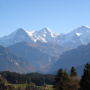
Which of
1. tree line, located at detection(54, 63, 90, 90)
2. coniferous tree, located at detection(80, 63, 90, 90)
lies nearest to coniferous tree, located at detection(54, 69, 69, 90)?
tree line, located at detection(54, 63, 90, 90)

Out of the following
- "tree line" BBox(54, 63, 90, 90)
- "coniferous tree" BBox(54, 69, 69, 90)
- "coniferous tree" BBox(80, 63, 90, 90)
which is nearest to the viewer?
"coniferous tree" BBox(80, 63, 90, 90)

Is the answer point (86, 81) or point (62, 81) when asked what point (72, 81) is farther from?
point (86, 81)

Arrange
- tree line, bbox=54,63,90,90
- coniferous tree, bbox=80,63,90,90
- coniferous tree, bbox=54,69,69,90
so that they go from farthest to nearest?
coniferous tree, bbox=54,69,69,90, tree line, bbox=54,63,90,90, coniferous tree, bbox=80,63,90,90

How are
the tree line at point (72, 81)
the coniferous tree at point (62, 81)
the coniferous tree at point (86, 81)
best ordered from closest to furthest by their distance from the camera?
the coniferous tree at point (86, 81), the tree line at point (72, 81), the coniferous tree at point (62, 81)

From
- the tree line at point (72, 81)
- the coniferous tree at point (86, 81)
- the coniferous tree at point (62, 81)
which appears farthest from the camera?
the coniferous tree at point (62, 81)

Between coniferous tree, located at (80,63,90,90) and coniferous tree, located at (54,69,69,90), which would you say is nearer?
coniferous tree, located at (80,63,90,90)

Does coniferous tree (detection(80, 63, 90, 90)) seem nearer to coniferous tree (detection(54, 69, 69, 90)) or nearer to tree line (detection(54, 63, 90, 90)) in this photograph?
tree line (detection(54, 63, 90, 90))

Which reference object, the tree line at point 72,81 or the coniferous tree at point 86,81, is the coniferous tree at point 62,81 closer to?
the tree line at point 72,81

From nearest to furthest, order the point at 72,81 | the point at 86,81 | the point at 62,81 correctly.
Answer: the point at 86,81, the point at 62,81, the point at 72,81

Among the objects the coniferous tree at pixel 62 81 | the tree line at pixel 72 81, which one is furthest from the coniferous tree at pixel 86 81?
the coniferous tree at pixel 62 81

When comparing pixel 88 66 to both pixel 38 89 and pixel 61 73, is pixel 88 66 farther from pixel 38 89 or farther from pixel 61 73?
pixel 38 89

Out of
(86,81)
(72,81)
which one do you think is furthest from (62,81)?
(86,81)

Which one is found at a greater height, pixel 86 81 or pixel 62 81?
pixel 62 81

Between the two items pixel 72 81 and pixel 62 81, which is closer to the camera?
pixel 62 81
